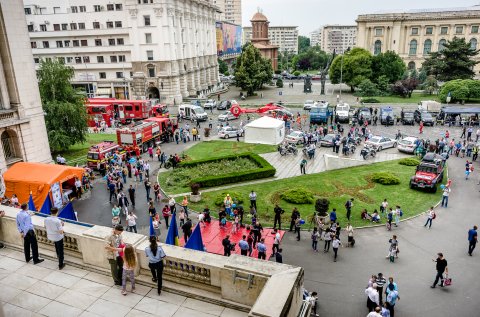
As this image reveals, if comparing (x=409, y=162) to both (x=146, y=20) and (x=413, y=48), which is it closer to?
(x=146, y=20)

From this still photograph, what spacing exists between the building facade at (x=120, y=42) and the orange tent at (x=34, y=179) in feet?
143

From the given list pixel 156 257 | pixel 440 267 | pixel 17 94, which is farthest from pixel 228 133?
pixel 156 257

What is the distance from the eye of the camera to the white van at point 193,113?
52.7 m

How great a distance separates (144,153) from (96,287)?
97.6ft

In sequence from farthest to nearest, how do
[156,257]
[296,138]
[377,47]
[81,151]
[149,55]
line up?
[377,47]
[149,55]
[81,151]
[296,138]
[156,257]

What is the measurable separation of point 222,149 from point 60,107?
52.3ft

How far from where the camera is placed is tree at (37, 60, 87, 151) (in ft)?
117

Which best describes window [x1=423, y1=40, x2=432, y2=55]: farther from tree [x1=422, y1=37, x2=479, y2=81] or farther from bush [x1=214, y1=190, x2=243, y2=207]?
bush [x1=214, y1=190, x2=243, y2=207]

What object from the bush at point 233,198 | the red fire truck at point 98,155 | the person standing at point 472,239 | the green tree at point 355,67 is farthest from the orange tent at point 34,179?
the green tree at point 355,67

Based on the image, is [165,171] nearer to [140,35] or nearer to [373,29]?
[140,35]

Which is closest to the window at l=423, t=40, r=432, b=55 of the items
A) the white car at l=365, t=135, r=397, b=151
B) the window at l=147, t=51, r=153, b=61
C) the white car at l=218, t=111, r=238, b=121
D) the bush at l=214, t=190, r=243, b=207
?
the white car at l=218, t=111, r=238, b=121

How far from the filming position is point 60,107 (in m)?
35.6

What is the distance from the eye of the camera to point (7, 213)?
10906 mm

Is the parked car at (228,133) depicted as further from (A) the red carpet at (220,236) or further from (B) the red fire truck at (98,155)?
(A) the red carpet at (220,236)
